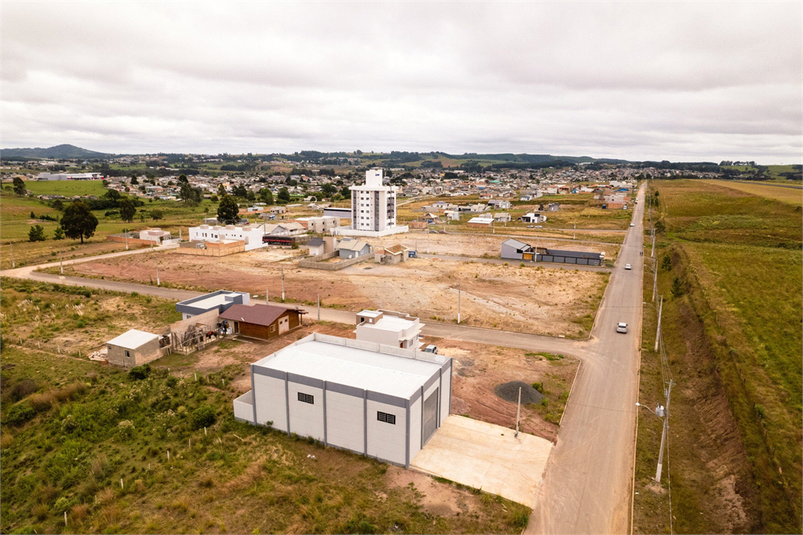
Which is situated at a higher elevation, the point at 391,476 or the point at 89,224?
the point at 89,224

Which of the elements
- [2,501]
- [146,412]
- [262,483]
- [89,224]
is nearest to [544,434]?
[262,483]

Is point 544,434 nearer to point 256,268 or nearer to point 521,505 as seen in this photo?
point 521,505

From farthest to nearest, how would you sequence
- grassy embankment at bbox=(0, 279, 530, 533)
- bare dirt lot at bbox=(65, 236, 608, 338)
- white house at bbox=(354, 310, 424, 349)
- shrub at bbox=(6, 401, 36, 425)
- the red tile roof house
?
bare dirt lot at bbox=(65, 236, 608, 338) → the red tile roof house → white house at bbox=(354, 310, 424, 349) → shrub at bbox=(6, 401, 36, 425) → grassy embankment at bbox=(0, 279, 530, 533)

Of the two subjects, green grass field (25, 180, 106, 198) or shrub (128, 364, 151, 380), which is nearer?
shrub (128, 364, 151, 380)

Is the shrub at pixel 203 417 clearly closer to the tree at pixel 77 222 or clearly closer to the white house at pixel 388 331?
the white house at pixel 388 331

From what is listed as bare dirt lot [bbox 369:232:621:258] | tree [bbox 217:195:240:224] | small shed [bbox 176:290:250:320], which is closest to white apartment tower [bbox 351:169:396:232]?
bare dirt lot [bbox 369:232:621:258]

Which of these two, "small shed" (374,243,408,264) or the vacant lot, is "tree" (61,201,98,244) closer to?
the vacant lot
